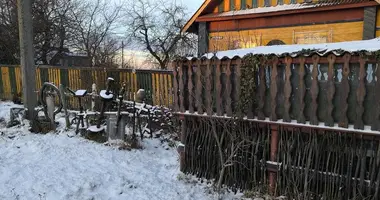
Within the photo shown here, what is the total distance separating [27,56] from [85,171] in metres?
Answer: 4.76

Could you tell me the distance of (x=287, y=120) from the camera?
4070mm

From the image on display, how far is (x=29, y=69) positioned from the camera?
8367 millimetres

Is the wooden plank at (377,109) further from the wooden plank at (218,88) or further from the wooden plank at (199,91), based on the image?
the wooden plank at (199,91)

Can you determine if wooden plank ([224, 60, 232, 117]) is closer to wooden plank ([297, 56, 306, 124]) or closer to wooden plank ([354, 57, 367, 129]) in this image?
wooden plank ([297, 56, 306, 124])

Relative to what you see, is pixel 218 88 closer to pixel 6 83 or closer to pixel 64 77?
pixel 64 77

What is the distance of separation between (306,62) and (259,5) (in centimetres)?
685

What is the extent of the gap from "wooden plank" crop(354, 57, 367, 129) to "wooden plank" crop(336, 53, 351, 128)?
0.11m

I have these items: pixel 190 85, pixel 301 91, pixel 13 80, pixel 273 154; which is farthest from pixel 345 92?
pixel 13 80

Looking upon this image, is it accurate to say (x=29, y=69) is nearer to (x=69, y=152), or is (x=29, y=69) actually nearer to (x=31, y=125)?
(x=31, y=125)

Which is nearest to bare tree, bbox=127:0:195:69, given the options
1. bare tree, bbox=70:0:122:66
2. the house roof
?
bare tree, bbox=70:0:122:66

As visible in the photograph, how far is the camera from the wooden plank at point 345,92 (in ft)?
11.6

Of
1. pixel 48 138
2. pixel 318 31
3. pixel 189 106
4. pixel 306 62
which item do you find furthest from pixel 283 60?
pixel 318 31

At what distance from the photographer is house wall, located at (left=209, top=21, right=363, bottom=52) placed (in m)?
8.78

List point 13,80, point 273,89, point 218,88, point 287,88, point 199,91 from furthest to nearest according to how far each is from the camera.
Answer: point 13,80
point 199,91
point 218,88
point 273,89
point 287,88
